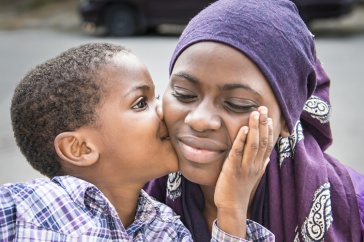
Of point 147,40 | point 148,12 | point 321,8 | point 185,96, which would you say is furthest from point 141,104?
point 148,12

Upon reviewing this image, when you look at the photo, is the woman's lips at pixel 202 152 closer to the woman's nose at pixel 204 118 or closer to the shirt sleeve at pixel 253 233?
the woman's nose at pixel 204 118

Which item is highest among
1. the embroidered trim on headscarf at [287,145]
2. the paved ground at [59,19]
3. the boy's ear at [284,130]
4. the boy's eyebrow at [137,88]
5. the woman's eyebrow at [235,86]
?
the woman's eyebrow at [235,86]

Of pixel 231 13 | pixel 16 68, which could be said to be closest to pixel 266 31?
pixel 231 13

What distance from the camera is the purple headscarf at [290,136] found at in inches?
69.9

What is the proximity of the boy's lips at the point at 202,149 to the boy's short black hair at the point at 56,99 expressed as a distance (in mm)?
355

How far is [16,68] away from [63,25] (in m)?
6.21

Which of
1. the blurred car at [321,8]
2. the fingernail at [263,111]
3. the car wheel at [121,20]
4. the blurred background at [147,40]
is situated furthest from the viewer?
the car wheel at [121,20]

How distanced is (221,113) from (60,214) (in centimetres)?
57

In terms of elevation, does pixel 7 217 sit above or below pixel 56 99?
below

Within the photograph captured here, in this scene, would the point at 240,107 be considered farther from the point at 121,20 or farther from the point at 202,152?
the point at 121,20

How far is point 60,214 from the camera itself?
1.79 m

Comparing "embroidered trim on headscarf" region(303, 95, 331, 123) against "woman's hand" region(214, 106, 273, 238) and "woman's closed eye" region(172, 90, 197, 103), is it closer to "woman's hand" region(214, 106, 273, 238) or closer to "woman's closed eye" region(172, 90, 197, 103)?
"woman's hand" region(214, 106, 273, 238)

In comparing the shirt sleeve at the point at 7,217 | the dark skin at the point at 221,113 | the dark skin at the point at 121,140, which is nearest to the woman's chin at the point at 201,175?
the dark skin at the point at 221,113

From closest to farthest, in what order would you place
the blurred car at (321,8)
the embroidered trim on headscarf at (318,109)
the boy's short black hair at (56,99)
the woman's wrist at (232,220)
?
the woman's wrist at (232,220)
the boy's short black hair at (56,99)
the embroidered trim on headscarf at (318,109)
the blurred car at (321,8)
